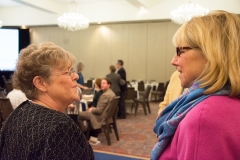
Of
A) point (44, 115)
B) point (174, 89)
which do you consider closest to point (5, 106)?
point (174, 89)

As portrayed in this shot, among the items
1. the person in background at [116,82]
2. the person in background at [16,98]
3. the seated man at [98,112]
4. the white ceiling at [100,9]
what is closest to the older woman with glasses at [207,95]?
the person in background at [16,98]

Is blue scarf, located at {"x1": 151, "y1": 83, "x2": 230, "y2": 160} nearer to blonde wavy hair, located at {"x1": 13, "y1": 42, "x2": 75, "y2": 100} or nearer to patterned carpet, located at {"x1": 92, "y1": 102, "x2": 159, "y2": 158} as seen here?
blonde wavy hair, located at {"x1": 13, "y1": 42, "x2": 75, "y2": 100}

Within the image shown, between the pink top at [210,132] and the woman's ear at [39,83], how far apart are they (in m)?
0.70

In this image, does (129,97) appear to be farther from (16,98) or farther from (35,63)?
(35,63)

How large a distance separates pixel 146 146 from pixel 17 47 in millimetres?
9156

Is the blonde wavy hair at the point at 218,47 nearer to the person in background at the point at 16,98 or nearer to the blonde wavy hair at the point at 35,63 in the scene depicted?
the blonde wavy hair at the point at 35,63

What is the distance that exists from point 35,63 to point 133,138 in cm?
413

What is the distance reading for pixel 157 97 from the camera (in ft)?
33.0

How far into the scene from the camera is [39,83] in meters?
1.21

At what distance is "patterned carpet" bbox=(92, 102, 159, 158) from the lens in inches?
171

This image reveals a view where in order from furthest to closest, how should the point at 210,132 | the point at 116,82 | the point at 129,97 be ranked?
the point at 129,97, the point at 116,82, the point at 210,132

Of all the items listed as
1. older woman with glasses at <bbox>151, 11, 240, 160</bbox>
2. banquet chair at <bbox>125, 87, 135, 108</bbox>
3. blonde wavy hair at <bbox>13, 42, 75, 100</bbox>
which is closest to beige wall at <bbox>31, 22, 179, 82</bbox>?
banquet chair at <bbox>125, 87, 135, 108</bbox>

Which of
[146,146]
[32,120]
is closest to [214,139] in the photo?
[32,120]

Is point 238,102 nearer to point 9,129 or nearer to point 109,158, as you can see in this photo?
point 9,129
